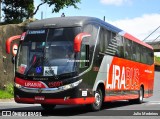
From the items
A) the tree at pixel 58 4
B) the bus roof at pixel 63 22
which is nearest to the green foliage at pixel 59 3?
the tree at pixel 58 4

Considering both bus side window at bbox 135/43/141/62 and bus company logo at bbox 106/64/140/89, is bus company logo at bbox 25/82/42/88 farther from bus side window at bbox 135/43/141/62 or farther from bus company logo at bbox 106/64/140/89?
bus side window at bbox 135/43/141/62

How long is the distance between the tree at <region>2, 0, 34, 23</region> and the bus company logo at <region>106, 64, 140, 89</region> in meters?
25.8

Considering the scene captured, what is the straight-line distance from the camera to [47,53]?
46.7 feet

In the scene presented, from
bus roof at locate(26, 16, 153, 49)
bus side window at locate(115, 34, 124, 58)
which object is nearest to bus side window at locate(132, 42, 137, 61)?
bus side window at locate(115, 34, 124, 58)

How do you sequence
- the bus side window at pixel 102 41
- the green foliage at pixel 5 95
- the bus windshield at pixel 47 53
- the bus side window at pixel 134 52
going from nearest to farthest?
the bus windshield at pixel 47 53
the bus side window at pixel 102 41
the bus side window at pixel 134 52
the green foliage at pixel 5 95

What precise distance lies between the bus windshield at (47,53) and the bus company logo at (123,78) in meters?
3.20

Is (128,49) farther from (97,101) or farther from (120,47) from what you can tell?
(97,101)

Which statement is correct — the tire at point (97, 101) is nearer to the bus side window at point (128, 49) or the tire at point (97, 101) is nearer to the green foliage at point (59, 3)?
the bus side window at point (128, 49)

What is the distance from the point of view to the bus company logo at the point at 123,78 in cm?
1728

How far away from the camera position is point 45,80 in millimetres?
13914

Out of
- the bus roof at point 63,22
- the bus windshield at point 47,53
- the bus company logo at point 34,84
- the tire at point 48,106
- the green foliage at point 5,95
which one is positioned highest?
the bus roof at point 63,22

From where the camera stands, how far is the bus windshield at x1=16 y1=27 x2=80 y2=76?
45.6ft

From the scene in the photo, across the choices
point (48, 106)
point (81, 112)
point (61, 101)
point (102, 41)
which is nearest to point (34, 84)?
point (61, 101)

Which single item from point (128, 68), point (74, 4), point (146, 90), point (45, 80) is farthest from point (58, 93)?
point (74, 4)
